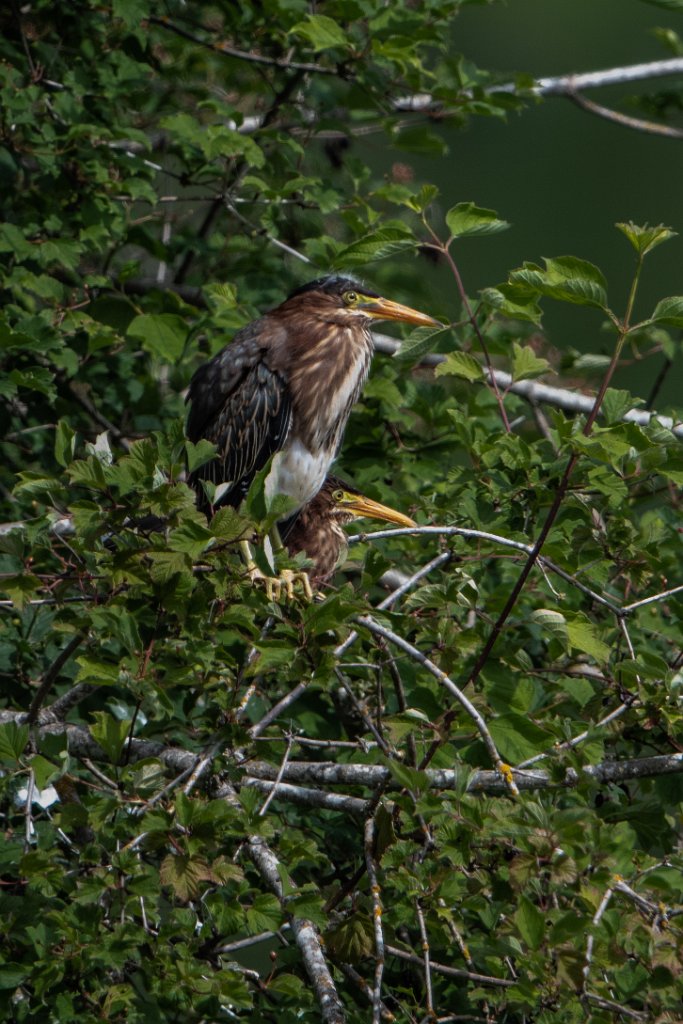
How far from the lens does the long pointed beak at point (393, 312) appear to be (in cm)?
329

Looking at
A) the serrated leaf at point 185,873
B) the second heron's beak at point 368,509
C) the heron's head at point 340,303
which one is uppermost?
the heron's head at point 340,303

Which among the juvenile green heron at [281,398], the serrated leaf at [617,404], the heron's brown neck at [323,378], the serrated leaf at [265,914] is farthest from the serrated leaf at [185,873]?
the heron's brown neck at [323,378]

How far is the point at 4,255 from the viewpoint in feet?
10.2

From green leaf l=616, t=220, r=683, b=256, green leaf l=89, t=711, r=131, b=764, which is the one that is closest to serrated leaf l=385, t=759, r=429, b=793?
green leaf l=89, t=711, r=131, b=764

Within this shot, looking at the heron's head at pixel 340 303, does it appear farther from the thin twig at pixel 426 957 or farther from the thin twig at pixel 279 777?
the thin twig at pixel 426 957

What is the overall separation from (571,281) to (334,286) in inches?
62.0

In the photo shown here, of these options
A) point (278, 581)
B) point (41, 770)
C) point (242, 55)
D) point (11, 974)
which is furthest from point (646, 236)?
point (242, 55)

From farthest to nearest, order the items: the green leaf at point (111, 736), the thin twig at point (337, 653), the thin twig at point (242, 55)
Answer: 1. the thin twig at point (242, 55)
2. the thin twig at point (337, 653)
3. the green leaf at point (111, 736)

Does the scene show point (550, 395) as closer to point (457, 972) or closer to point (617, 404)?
point (617, 404)

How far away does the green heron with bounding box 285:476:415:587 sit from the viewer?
10.5 feet

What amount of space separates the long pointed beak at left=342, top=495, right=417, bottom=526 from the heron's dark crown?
58 cm

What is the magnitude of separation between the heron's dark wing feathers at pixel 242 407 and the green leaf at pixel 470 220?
1037mm

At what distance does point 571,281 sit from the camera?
77.4 inches

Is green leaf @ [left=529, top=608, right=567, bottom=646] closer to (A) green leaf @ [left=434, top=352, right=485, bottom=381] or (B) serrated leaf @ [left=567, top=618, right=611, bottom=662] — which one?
(B) serrated leaf @ [left=567, top=618, right=611, bottom=662]
